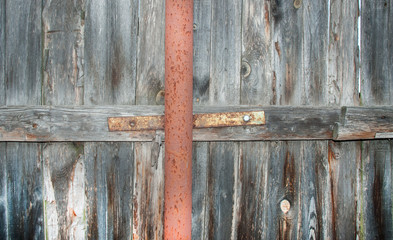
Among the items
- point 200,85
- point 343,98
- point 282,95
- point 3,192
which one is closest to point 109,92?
point 200,85

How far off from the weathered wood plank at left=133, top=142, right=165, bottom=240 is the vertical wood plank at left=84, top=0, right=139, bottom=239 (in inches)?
1.3

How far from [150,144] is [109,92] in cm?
32

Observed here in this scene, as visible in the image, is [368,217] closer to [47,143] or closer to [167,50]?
[167,50]

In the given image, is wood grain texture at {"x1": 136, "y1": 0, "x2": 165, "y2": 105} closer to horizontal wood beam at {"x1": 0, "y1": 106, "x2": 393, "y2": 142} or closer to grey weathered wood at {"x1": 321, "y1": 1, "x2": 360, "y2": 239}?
horizontal wood beam at {"x1": 0, "y1": 106, "x2": 393, "y2": 142}

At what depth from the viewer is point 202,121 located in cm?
123

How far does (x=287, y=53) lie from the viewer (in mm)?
1319

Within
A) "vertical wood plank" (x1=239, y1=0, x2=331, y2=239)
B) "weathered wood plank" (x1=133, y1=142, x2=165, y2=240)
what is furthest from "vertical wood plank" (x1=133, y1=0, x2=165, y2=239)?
"vertical wood plank" (x1=239, y1=0, x2=331, y2=239)

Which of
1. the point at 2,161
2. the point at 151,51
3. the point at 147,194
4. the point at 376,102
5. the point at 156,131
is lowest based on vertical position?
the point at 147,194

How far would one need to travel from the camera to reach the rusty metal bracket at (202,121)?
3.99 ft

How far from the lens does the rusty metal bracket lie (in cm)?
121

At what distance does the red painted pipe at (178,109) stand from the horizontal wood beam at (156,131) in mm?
245

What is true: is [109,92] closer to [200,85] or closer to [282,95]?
[200,85]

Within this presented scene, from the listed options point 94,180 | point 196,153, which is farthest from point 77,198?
point 196,153

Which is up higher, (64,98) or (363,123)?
(64,98)
